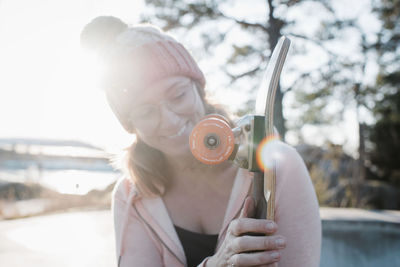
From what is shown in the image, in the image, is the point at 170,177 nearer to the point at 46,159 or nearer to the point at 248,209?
the point at 248,209

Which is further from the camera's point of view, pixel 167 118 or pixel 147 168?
pixel 147 168

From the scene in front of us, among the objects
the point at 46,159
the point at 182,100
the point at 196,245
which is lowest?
the point at 46,159

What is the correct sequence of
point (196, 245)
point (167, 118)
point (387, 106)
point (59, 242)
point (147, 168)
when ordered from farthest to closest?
point (387, 106) < point (59, 242) < point (147, 168) < point (196, 245) < point (167, 118)

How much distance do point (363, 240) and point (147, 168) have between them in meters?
2.71

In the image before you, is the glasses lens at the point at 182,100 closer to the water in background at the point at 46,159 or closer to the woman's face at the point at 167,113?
the woman's face at the point at 167,113

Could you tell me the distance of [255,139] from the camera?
634 mm

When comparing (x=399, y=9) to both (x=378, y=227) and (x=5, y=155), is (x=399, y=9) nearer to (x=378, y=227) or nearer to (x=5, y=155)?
(x=378, y=227)

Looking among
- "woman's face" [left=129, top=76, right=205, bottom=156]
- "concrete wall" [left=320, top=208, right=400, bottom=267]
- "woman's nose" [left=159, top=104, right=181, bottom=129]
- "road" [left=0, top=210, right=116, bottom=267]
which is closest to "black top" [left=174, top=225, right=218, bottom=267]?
"woman's face" [left=129, top=76, right=205, bottom=156]

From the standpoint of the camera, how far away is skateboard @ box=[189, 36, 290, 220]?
2.09ft

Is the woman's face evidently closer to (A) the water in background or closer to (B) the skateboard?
→ (B) the skateboard

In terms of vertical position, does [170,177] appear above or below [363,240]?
above

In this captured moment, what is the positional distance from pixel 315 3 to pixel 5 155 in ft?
50.5

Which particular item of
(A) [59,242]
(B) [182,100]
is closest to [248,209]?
(B) [182,100]

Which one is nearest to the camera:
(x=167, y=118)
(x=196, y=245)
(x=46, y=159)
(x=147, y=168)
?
(x=167, y=118)
